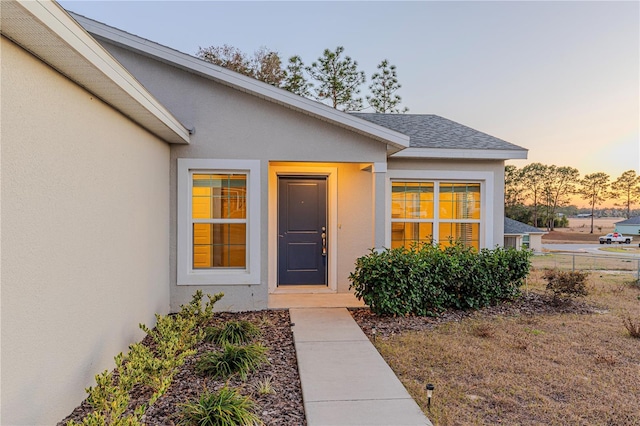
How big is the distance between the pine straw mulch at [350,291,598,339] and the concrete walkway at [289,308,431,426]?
45 centimetres

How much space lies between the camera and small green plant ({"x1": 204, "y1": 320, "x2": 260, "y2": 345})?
4.76 meters

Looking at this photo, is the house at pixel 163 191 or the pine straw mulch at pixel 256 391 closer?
the house at pixel 163 191

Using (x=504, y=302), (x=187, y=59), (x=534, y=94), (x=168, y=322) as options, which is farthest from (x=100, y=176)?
(x=534, y=94)

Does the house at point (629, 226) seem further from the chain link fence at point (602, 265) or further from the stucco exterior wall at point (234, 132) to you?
the stucco exterior wall at point (234, 132)

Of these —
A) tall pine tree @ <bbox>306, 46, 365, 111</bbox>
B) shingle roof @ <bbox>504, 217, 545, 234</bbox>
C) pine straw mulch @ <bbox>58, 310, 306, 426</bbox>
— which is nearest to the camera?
pine straw mulch @ <bbox>58, 310, 306, 426</bbox>

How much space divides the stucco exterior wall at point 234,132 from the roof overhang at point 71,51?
1.95 meters

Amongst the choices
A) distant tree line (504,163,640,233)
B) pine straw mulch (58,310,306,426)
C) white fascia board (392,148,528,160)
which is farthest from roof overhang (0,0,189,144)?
distant tree line (504,163,640,233)

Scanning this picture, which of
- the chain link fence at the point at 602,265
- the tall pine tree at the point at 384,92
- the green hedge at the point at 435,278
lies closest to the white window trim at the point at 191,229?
the green hedge at the point at 435,278

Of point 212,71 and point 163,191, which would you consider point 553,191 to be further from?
point 163,191

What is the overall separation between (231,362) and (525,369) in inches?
126

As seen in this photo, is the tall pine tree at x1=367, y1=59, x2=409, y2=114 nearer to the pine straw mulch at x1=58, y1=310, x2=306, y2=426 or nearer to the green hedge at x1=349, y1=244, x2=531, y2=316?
the green hedge at x1=349, y1=244, x2=531, y2=316

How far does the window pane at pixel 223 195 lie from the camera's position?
6312mm

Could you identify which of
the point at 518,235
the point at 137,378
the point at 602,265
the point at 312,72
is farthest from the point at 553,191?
the point at 137,378

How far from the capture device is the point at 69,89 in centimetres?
306
